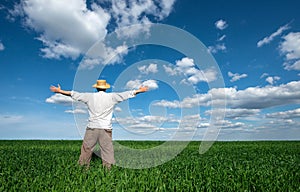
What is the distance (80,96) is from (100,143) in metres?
1.40

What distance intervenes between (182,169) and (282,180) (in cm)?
262

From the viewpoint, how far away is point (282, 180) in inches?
278

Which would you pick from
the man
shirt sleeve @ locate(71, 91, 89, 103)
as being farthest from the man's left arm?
shirt sleeve @ locate(71, 91, 89, 103)

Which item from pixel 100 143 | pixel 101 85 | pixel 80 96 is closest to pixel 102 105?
pixel 101 85

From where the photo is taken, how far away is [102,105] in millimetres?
8523

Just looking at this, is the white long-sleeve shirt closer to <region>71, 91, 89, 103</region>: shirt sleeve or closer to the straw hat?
<region>71, 91, 89, 103</region>: shirt sleeve

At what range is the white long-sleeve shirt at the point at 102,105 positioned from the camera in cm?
853

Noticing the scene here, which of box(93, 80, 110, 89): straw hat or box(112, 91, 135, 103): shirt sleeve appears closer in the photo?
box(112, 91, 135, 103): shirt sleeve

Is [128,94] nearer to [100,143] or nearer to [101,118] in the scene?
[101,118]

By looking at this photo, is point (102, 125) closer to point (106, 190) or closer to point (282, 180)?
point (106, 190)

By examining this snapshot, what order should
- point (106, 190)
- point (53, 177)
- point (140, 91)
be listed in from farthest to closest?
1. point (140, 91)
2. point (53, 177)
3. point (106, 190)

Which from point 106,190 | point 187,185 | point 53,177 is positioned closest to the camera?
point 106,190

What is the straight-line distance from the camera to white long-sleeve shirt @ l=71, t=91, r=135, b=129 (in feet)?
28.0

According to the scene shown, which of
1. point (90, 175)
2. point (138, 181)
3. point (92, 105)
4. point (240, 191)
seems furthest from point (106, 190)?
point (92, 105)
